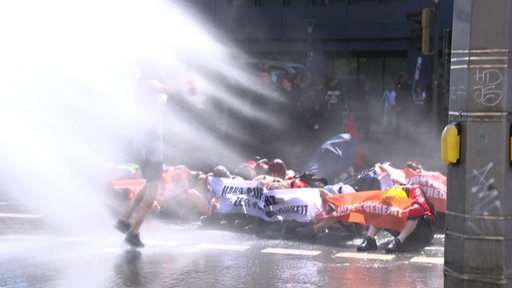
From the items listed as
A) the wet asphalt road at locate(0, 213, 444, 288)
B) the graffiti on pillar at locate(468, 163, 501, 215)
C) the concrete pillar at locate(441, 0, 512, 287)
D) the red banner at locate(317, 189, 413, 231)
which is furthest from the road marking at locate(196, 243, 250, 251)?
the graffiti on pillar at locate(468, 163, 501, 215)

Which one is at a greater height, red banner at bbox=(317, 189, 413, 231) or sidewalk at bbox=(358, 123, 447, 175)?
sidewalk at bbox=(358, 123, 447, 175)

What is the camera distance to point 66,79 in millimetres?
12773

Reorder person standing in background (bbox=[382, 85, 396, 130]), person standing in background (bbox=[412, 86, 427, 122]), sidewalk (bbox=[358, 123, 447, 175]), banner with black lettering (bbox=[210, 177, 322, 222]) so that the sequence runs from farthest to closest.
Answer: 1. person standing in background (bbox=[382, 85, 396, 130])
2. person standing in background (bbox=[412, 86, 427, 122])
3. sidewalk (bbox=[358, 123, 447, 175])
4. banner with black lettering (bbox=[210, 177, 322, 222])

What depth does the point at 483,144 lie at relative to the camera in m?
4.00

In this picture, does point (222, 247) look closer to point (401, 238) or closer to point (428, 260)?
point (401, 238)

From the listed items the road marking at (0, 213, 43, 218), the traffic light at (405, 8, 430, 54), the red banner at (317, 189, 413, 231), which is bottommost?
the road marking at (0, 213, 43, 218)

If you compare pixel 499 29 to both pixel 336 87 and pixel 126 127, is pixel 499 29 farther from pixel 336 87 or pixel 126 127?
pixel 336 87

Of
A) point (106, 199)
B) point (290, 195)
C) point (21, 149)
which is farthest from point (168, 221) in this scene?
point (21, 149)

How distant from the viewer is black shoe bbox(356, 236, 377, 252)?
7727 millimetres

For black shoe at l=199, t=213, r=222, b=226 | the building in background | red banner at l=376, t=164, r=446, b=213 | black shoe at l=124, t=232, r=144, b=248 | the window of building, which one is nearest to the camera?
black shoe at l=124, t=232, r=144, b=248

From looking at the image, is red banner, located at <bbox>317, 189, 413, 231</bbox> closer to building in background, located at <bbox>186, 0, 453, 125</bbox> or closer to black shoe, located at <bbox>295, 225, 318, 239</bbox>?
black shoe, located at <bbox>295, 225, 318, 239</bbox>

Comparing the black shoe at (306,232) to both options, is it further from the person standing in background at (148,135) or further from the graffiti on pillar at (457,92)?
the graffiti on pillar at (457,92)

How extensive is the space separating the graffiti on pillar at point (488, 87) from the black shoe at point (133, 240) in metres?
4.21

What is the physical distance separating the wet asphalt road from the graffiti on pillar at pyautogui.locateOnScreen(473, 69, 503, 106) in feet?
8.08
